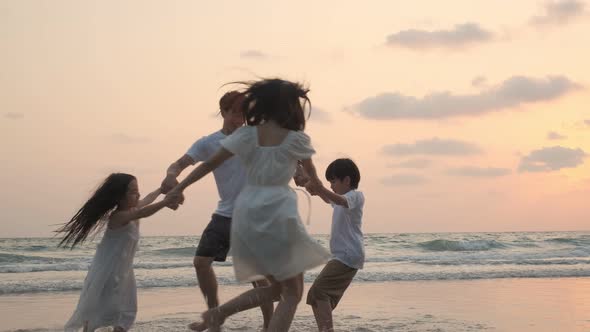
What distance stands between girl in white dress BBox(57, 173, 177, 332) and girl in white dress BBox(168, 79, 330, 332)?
149 cm

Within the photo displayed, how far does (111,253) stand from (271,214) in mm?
1963

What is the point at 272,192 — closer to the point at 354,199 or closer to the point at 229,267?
the point at 354,199

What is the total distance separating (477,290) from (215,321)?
7.22 m

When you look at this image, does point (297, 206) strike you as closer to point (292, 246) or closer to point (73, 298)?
point (292, 246)

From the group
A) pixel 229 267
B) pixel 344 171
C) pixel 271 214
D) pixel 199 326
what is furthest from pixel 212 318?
pixel 229 267

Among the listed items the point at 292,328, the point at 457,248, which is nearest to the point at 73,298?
the point at 292,328

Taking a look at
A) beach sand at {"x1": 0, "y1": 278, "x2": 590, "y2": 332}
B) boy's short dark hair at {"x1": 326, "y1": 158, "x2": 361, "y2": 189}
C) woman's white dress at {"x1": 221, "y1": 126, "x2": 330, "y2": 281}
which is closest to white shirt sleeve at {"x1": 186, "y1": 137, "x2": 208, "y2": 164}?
boy's short dark hair at {"x1": 326, "y1": 158, "x2": 361, "y2": 189}

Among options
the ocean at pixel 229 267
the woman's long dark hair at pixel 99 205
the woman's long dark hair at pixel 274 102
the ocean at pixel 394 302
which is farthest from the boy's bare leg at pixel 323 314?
the ocean at pixel 229 267

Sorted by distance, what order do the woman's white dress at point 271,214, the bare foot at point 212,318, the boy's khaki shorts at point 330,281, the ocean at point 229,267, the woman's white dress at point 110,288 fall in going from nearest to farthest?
1. the woman's white dress at point 271,214
2. the bare foot at point 212,318
3. the woman's white dress at point 110,288
4. the boy's khaki shorts at point 330,281
5. the ocean at point 229,267

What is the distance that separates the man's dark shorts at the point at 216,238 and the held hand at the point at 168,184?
514mm

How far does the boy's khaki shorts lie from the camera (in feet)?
18.2

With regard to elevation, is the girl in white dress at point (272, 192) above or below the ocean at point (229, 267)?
above

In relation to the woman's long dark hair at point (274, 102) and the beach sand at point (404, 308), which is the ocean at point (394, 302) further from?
the woman's long dark hair at point (274, 102)

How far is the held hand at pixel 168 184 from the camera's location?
4871mm
